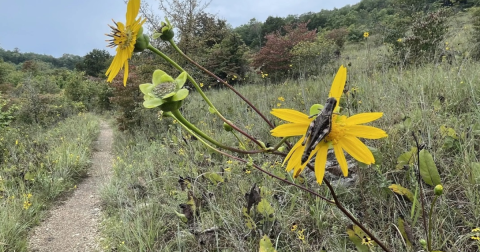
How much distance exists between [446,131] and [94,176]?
4.39 meters

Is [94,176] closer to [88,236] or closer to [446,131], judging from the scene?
[88,236]

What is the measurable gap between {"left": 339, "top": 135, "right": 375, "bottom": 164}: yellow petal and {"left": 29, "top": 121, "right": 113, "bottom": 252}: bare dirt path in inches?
95.3

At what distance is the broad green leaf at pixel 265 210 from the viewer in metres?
1.48

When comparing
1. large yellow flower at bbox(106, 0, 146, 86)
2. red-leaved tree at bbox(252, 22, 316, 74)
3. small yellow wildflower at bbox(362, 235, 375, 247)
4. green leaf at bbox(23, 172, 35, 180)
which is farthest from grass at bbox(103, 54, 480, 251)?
red-leaved tree at bbox(252, 22, 316, 74)

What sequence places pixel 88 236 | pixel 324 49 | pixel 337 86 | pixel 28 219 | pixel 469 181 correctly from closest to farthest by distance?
pixel 337 86 < pixel 469 181 < pixel 88 236 < pixel 28 219 < pixel 324 49

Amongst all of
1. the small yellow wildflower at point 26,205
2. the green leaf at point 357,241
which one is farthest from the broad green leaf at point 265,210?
the small yellow wildflower at point 26,205

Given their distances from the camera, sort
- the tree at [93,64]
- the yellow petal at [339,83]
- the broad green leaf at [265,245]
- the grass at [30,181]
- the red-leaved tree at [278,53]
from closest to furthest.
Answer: the yellow petal at [339,83] < the broad green leaf at [265,245] < the grass at [30,181] < the red-leaved tree at [278,53] < the tree at [93,64]

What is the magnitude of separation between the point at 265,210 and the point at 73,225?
2.32 metres

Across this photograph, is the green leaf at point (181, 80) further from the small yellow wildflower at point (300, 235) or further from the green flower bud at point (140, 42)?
the small yellow wildflower at point (300, 235)

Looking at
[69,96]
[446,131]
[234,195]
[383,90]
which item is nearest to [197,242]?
[234,195]

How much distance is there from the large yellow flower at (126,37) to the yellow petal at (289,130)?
0.25 meters

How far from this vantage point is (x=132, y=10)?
19.1 inches

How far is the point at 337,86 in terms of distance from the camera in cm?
42

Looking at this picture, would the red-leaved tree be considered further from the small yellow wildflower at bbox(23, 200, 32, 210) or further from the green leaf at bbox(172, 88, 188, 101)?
the green leaf at bbox(172, 88, 188, 101)
